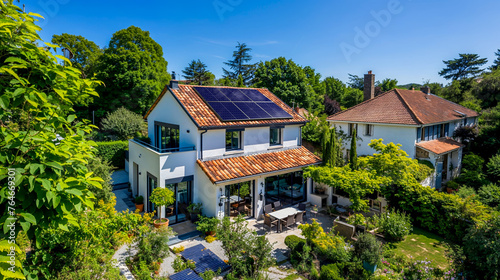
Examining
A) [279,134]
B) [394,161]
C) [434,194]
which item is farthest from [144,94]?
[434,194]

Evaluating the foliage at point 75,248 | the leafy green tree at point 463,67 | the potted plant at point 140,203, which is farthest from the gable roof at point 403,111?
the leafy green tree at point 463,67

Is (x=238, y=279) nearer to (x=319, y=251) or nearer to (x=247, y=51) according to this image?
(x=319, y=251)

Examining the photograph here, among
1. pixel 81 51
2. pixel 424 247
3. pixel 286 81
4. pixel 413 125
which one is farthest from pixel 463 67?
pixel 81 51

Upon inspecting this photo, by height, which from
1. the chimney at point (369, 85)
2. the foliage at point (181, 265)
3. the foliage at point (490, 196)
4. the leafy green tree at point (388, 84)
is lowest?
the foliage at point (181, 265)

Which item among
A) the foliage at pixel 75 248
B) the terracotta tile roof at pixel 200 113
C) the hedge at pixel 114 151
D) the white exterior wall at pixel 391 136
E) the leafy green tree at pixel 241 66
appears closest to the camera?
the foliage at pixel 75 248

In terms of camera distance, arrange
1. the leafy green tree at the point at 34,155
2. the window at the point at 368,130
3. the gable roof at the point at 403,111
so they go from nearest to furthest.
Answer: the leafy green tree at the point at 34,155 → the gable roof at the point at 403,111 → the window at the point at 368,130

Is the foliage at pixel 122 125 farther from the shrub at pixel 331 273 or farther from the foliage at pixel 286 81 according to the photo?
the shrub at pixel 331 273
